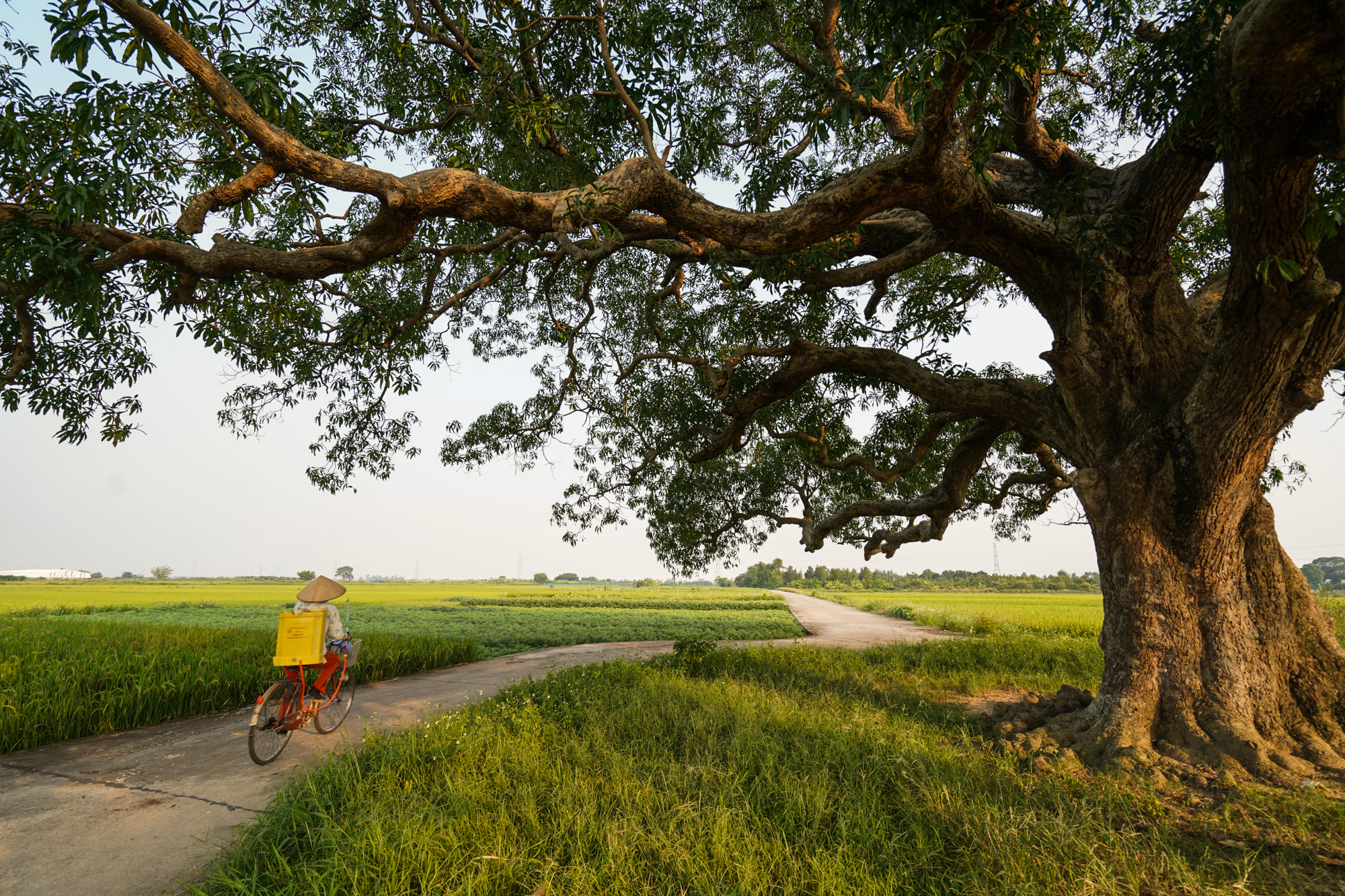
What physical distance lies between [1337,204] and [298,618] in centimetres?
886

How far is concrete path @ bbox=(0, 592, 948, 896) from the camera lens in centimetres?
336

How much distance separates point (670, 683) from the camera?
7285mm

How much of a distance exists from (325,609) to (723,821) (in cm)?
476

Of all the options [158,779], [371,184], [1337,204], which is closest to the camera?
[1337,204]

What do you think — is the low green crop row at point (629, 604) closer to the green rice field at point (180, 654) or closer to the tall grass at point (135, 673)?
the green rice field at point (180, 654)

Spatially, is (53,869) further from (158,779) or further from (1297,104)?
(1297,104)

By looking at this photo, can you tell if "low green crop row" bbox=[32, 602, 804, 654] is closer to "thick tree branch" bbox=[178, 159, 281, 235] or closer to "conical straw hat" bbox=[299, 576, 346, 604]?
"conical straw hat" bbox=[299, 576, 346, 604]

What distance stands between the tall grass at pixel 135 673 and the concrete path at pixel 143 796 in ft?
0.85

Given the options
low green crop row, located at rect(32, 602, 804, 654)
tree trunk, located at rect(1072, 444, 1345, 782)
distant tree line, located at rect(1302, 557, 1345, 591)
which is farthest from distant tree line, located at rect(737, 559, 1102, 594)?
tree trunk, located at rect(1072, 444, 1345, 782)

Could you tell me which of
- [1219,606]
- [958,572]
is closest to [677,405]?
[1219,606]

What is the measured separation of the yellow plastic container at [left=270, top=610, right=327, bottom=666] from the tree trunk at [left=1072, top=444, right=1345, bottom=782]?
7090 millimetres

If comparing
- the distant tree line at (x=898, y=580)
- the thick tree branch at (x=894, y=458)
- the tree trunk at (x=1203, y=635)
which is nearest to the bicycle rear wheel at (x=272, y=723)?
the thick tree branch at (x=894, y=458)

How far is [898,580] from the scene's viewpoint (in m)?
126

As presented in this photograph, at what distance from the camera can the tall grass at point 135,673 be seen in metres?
6.24
